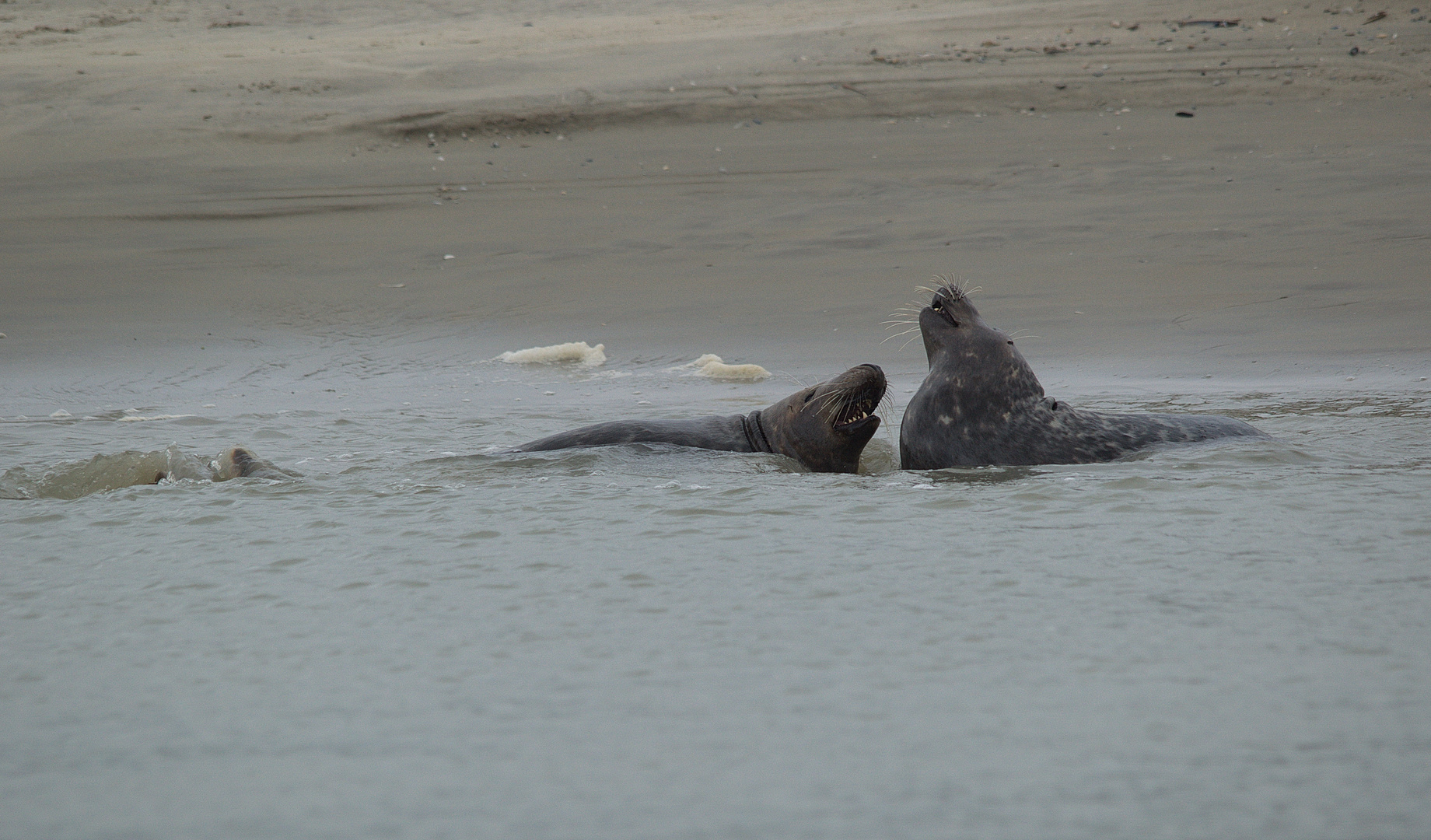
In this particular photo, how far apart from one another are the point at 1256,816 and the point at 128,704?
1923 millimetres

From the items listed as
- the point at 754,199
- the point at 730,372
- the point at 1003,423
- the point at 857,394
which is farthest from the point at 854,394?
the point at 754,199

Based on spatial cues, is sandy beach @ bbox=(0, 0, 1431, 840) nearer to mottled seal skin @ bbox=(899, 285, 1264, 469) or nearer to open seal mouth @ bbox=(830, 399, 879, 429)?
mottled seal skin @ bbox=(899, 285, 1264, 469)

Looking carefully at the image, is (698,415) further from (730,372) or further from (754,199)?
(754,199)

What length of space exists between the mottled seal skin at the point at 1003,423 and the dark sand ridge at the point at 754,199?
82.8 inches

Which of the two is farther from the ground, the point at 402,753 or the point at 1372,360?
the point at 1372,360

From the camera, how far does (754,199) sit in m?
9.66

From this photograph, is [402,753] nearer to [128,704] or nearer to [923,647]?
[128,704]

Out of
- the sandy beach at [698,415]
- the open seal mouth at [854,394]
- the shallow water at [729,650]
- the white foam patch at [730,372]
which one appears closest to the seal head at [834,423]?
the open seal mouth at [854,394]

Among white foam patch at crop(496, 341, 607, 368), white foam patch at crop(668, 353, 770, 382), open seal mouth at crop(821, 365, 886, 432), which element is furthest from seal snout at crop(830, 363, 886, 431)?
white foam patch at crop(496, 341, 607, 368)

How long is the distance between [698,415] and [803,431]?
1.13m

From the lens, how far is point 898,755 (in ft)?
7.07

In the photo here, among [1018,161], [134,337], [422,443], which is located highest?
[1018,161]

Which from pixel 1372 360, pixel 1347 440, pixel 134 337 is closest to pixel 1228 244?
pixel 1372 360

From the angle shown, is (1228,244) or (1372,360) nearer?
(1372,360)
